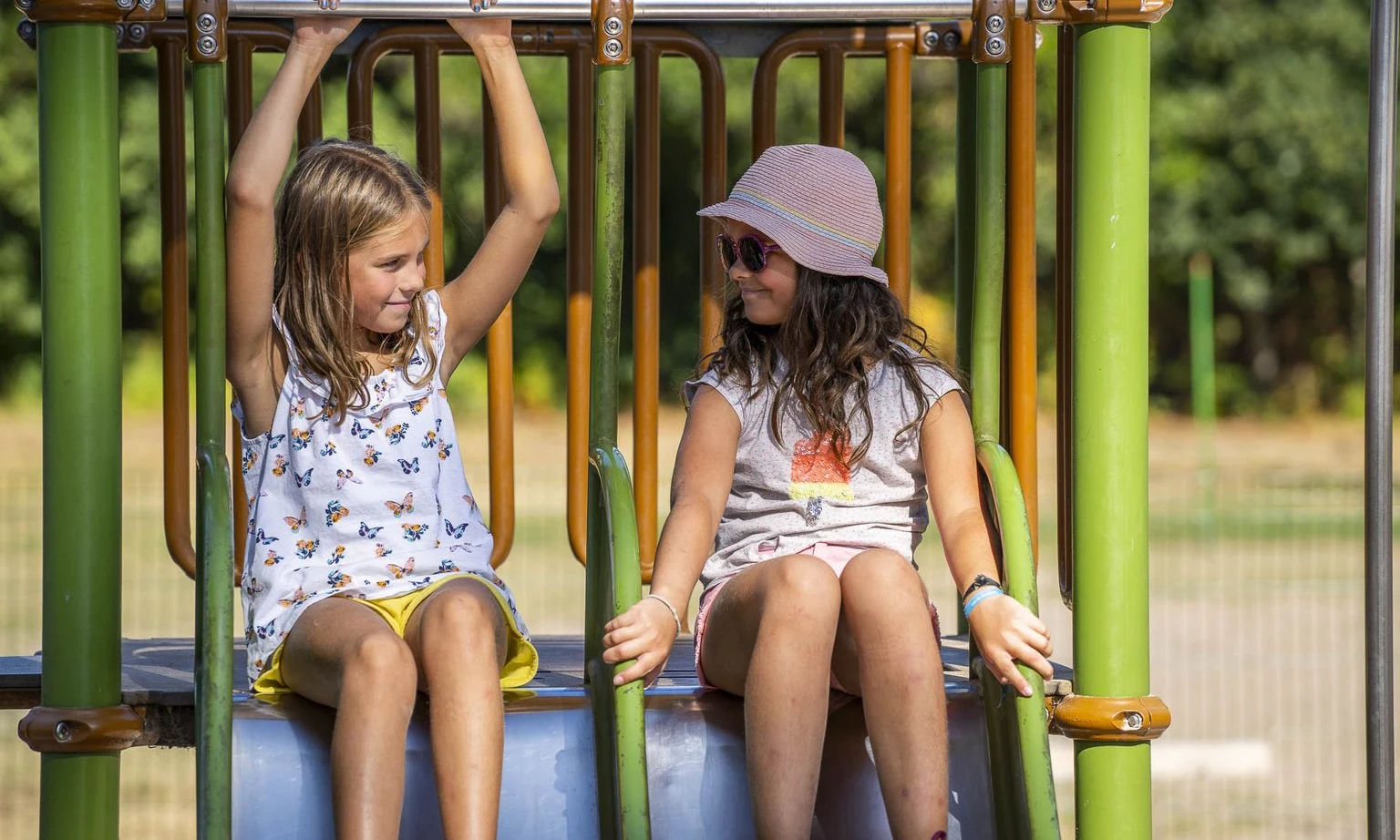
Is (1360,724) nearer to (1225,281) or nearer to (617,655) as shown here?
(617,655)

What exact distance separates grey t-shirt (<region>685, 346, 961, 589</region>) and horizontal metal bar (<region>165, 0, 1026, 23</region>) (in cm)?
55

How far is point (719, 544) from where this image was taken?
8.47 feet

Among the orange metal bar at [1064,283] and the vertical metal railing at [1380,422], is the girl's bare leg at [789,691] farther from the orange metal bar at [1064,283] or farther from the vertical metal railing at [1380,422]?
the vertical metal railing at [1380,422]

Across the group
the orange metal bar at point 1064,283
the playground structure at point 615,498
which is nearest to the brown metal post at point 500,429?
the playground structure at point 615,498

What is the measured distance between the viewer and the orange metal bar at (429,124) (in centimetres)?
326

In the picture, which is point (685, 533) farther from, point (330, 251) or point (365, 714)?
point (330, 251)

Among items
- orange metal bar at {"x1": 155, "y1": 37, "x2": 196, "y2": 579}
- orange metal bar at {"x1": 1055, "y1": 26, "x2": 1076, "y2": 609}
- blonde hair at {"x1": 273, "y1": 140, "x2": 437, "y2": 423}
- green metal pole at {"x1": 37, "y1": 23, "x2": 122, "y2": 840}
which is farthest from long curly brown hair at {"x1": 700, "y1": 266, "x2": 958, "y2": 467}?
orange metal bar at {"x1": 155, "y1": 37, "x2": 196, "y2": 579}

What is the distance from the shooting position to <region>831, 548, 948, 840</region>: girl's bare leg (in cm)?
221

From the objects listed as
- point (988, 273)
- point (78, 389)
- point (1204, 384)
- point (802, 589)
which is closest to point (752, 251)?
point (988, 273)

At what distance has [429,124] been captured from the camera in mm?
3346

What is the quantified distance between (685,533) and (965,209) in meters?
1.01

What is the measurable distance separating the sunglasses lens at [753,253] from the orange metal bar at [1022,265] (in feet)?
1.58

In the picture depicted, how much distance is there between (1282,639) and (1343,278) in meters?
13.1

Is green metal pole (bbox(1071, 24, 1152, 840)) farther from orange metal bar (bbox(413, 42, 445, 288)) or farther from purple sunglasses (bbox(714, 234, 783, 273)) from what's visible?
orange metal bar (bbox(413, 42, 445, 288))
